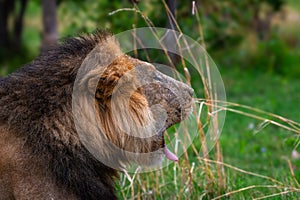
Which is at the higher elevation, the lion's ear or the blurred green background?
the lion's ear

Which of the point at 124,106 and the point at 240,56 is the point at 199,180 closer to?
the point at 124,106

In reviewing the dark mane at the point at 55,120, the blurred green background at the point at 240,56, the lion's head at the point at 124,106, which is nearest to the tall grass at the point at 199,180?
the blurred green background at the point at 240,56

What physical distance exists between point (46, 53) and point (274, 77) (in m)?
7.48

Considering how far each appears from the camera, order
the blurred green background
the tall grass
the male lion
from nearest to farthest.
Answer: the male lion < the tall grass < the blurred green background

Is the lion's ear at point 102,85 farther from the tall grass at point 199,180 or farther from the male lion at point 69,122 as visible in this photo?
the tall grass at point 199,180

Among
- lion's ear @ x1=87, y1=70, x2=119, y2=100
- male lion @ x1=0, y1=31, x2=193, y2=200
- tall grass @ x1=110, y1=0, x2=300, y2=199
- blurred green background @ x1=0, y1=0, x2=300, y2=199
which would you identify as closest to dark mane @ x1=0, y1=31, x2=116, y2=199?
male lion @ x1=0, y1=31, x2=193, y2=200

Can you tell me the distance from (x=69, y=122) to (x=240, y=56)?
862 centimetres

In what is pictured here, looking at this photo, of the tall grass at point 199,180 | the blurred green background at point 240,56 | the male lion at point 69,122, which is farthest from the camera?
the blurred green background at point 240,56

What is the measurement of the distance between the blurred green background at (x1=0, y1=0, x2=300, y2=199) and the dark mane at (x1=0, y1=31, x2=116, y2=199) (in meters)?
1.39

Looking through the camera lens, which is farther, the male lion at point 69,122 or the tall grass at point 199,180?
the tall grass at point 199,180

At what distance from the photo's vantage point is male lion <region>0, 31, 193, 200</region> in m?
3.36

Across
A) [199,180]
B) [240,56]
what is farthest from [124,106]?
[240,56]

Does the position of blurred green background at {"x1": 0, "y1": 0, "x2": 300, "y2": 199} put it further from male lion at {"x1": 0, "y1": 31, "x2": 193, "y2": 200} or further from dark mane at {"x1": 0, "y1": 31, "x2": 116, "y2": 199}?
dark mane at {"x1": 0, "y1": 31, "x2": 116, "y2": 199}

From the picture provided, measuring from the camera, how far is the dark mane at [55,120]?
3406 millimetres
